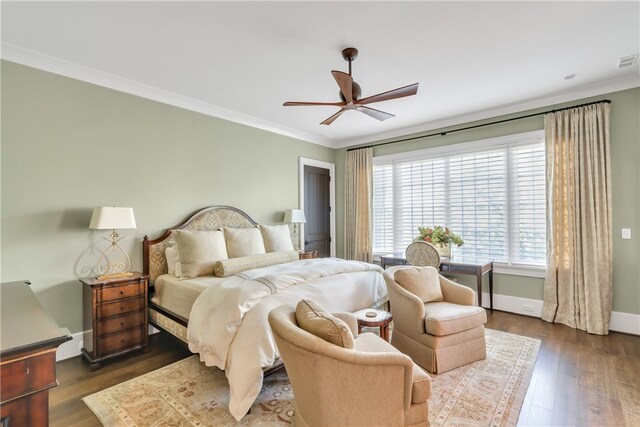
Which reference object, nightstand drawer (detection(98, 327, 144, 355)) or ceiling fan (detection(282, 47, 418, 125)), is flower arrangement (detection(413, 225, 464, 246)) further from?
nightstand drawer (detection(98, 327, 144, 355))

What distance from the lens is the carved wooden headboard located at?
11.6 feet

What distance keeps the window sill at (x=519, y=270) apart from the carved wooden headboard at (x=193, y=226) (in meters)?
3.59

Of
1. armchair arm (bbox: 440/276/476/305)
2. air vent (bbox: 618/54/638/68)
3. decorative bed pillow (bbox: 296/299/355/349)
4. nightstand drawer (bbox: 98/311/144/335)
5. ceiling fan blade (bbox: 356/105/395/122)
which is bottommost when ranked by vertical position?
nightstand drawer (bbox: 98/311/144/335)

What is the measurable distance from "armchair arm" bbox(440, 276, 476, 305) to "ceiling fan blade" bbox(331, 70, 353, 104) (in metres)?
2.07

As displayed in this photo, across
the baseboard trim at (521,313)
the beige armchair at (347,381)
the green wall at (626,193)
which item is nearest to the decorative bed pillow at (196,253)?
the baseboard trim at (521,313)

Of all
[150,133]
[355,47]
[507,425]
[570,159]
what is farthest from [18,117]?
[570,159]

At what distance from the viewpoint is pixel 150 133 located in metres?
3.64

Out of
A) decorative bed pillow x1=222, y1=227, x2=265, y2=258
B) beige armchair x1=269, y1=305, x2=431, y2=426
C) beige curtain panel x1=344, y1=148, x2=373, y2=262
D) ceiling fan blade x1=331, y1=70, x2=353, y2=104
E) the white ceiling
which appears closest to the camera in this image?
beige armchair x1=269, y1=305, x2=431, y2=426

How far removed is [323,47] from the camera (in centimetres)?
273

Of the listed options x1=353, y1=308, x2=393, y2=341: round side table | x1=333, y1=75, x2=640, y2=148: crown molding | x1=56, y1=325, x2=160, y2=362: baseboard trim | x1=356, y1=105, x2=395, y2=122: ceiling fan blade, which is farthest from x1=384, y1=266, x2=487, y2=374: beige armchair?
x1=56, y1=325, x2=160, y2=362: baseboard trim

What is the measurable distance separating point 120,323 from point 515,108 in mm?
5377

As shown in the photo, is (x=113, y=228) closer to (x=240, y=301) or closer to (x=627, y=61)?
(x=240, y=301)

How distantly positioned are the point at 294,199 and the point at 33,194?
343cm

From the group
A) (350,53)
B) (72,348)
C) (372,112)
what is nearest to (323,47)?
(350,53)
